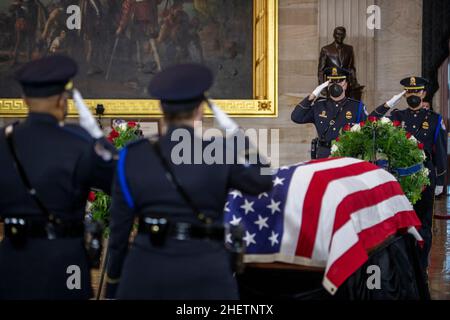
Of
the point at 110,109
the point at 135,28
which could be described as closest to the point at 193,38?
the point at 135,28

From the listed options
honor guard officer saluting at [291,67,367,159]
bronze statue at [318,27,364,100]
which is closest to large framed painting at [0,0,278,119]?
bronze statue at [318,27,364,100]

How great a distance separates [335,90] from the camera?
7.71m

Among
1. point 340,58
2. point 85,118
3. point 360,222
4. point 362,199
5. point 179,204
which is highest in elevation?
point 85,118

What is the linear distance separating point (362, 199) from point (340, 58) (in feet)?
21.7

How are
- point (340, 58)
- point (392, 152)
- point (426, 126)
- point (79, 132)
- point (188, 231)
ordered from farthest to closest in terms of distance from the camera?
point (340, 58), point (426, 126), point (392, 152), point (79, 132), point (188, 231)

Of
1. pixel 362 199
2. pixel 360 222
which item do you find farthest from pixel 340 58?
pixel 360 222

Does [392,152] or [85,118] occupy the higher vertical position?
[85,118]

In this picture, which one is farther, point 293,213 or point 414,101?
point 414,101

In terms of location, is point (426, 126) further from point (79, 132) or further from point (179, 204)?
point (179, 204)

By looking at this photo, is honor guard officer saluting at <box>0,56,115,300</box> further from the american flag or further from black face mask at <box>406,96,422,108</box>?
black face mask at <box>406,96,422,108</box>

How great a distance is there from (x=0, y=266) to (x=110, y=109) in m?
7.94

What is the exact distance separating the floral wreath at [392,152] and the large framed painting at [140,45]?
202 inches

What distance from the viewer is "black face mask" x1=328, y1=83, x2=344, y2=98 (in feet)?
25.3
